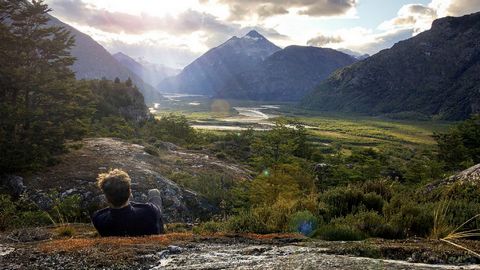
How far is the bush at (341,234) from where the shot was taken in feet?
20.6

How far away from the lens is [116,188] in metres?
6.32

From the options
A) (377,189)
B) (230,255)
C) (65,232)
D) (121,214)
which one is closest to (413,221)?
(377,189)

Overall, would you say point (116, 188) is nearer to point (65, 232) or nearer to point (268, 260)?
point (65, 232)

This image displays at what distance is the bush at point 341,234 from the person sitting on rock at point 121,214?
284 cm

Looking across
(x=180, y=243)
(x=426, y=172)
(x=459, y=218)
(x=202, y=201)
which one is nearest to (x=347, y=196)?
(x=459, y=218)

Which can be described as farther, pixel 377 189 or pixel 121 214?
pixel 377 189

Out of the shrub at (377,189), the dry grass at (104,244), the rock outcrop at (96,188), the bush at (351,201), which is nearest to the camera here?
the dry grass at (104,244)

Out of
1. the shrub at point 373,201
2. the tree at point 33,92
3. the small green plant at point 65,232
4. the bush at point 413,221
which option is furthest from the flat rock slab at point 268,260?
the tree at point 33,92

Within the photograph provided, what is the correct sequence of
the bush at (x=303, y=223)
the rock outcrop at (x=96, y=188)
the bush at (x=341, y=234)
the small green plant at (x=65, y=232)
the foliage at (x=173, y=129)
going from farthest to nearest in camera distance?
the foliage at (x=173, y=129), the rock outcrop at (x=96, y=188), the small green plant at (x=65, y=232), the bush at (x=303, y=223), the bush at (x=341, y=234)

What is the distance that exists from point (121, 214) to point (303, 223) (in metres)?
3.32

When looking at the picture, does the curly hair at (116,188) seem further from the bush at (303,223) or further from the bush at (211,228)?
the bush at (303,223)

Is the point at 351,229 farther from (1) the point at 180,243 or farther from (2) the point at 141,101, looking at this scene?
(2) the point at 141,101

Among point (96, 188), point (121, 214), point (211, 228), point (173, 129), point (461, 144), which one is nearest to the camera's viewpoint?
point (121, 214)

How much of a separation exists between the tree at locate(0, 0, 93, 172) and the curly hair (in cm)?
1356
